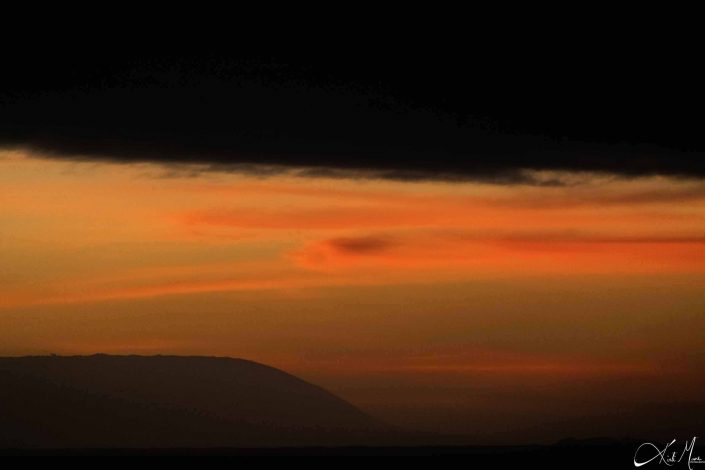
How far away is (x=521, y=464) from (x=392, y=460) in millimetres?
6732

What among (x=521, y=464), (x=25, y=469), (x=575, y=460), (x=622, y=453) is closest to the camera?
(x=25, y=469)

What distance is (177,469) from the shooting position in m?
60.8

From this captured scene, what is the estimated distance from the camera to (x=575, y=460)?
247 feet

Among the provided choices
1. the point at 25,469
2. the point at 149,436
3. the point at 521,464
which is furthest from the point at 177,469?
the point at 149,436

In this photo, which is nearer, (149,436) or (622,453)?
(622,453)

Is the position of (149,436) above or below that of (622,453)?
above

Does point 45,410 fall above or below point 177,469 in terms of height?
above

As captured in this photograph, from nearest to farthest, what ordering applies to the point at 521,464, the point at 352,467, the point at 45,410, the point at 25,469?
the point at 25,469, the point at 352,467, the point at 521,464, the point at 45,410

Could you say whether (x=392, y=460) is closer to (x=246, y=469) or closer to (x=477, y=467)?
(x=477, y=467)

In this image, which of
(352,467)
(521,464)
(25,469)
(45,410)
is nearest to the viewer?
(25,469)

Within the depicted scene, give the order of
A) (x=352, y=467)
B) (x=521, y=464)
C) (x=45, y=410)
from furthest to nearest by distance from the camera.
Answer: (x=45, y=410), (x=521, y=464), (x=352, y=467)

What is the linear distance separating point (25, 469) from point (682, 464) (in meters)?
39.6

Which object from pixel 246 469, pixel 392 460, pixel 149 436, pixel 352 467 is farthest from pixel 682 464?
pixel 149 436

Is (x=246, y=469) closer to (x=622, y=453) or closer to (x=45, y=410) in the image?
(x=622, y=453)
